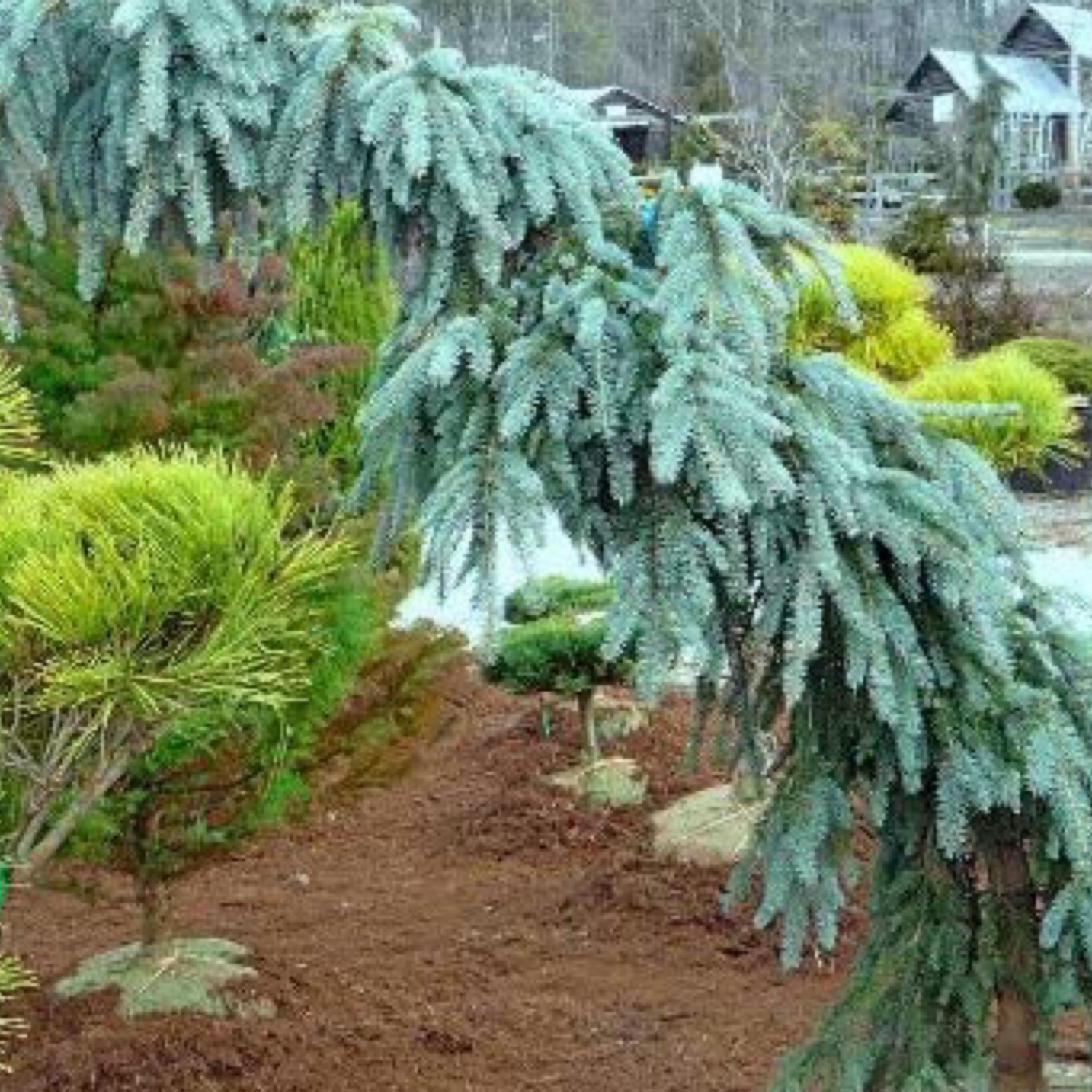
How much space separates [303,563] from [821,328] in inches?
152

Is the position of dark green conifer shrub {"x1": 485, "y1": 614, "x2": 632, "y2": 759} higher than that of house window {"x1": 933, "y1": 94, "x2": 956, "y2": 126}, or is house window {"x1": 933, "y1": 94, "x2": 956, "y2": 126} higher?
house window {"x1": 933, "y1": 94, "x2": 956, "y2": 126}

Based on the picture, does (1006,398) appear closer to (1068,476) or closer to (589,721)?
(589,721)

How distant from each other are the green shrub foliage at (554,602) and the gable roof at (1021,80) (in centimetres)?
2143

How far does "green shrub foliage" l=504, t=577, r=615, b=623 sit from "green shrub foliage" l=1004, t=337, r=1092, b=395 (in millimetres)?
6065

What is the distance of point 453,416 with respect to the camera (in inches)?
111

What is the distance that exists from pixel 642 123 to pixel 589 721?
22352mm

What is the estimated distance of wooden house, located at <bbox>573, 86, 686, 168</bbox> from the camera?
27625 millimetres

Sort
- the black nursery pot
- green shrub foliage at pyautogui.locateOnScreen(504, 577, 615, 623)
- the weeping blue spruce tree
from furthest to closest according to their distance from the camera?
1. the black nursery pot
2. green shrub foliage at pyautogui.locateOnScreen(504, 577, 615, 623)
3. the weeping blue spruce tree

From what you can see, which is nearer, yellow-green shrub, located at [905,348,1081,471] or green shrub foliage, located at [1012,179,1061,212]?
yellow-green shrub, located at [905,348,1081,471]

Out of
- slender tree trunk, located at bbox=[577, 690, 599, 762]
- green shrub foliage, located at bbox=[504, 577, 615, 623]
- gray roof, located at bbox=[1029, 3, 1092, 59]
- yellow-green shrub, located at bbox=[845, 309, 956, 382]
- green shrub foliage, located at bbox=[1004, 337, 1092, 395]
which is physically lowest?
slender tree trunk, located at bbox=[577, 690, 599, 762]

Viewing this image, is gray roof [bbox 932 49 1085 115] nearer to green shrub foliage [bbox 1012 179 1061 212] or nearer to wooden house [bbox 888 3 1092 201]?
wooden house [bbox 888 3 1092 201]

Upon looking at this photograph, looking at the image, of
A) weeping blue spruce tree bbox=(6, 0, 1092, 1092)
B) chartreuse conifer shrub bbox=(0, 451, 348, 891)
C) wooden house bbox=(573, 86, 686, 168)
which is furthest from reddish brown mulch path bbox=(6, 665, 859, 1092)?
wooden house bbox=(573, 86, 686, 168)

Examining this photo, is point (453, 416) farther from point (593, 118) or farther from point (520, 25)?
point (520, 25)

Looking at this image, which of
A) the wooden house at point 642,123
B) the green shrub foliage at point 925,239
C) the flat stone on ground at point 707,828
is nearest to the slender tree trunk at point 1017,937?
the flat stone on ground at point 707,828
